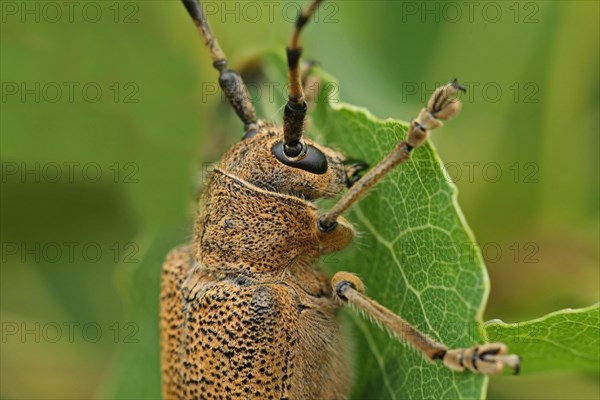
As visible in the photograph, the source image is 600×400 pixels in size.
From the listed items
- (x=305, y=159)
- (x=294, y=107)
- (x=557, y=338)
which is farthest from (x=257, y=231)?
(x=557, y=338)

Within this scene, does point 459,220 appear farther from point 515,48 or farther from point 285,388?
point 515,48

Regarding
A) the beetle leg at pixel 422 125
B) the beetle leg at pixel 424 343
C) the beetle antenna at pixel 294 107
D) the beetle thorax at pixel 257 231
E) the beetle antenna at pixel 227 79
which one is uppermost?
the beetle antenna at pixel 227 79

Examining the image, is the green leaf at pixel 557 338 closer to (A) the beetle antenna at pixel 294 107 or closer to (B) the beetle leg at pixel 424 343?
(B) the beetle leg at pixel 424 343

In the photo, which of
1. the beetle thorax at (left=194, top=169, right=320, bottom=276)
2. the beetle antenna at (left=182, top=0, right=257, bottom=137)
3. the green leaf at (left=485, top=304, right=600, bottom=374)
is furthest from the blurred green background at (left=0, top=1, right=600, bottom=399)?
the green leaf at (left=485, top=304, right=600, bottom=374)

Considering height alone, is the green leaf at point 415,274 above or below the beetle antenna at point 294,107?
below

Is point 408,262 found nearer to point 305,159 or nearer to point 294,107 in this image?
point 305,159

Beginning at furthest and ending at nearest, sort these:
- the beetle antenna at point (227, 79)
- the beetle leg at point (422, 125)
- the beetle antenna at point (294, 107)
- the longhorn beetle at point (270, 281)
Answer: the beetle antenna at point (227, 79) < the longhorn beetle at point (270, 281) < the beetle antenna at point (294, 107) < the beetle leg at point (422, 125)

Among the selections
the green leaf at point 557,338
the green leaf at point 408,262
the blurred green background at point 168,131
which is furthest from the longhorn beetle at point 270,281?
the blurred green background at point 168,131

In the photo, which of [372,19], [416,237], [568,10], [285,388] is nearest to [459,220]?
[416,237]
